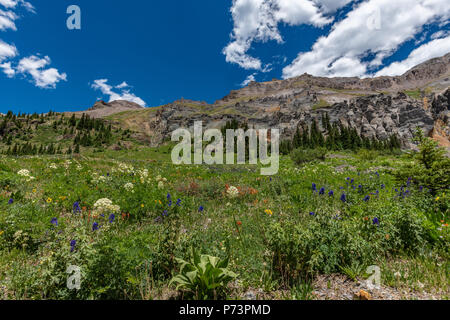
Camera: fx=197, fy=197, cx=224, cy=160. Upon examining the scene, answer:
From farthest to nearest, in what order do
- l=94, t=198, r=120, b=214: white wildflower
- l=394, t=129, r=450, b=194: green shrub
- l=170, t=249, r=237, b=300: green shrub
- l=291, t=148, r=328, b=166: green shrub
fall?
l=291, t=148, r=328, b=166: green shrub, l=394, t=129, r=450, b=194: green shrub, l=94, t=198, r=120, b=214: white wildflower, l=170, t=249, r=237, b=300: green shrub

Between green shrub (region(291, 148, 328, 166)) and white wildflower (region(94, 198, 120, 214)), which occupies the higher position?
green shrub (region(291, 148, 328, 166))

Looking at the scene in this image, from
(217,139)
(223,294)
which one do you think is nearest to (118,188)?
(223,294)

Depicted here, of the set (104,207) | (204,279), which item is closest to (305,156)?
(104,207)

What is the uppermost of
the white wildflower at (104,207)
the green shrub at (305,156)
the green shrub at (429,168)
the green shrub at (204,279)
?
the green shrub at (305,156)

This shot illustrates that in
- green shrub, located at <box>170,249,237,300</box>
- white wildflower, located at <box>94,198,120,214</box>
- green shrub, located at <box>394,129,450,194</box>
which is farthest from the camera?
green shrub, located at <box>394,129,450,194</box>

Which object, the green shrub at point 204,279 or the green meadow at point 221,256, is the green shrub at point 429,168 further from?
the green shrub at point 204,279

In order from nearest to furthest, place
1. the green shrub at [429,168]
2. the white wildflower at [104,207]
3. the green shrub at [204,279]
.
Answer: the green shrub at [204,279] < the white wildflower at [104,207] < the green shrub at [429,168]

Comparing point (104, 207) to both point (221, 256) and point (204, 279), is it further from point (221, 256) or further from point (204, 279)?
point (204, 279)

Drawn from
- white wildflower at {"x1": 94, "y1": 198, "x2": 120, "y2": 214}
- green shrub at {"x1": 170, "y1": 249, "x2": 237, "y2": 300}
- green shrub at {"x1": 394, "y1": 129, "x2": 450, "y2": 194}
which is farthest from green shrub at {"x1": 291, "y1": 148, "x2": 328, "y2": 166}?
green shrub at {"x1": 170, "y1": 249, "x2": 237, "y2": 300}

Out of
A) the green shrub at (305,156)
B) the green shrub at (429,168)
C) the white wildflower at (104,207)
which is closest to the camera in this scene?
the white wildflower at (104,207)

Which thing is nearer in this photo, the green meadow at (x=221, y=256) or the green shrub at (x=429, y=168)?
the green meadow at (x=221, y=256)

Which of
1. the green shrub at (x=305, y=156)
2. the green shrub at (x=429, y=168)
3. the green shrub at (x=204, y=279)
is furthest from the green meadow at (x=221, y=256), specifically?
the green shrub at (x=305, y=156)

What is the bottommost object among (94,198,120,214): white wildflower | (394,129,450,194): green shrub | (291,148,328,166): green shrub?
(94,198,120,214): white wildflower

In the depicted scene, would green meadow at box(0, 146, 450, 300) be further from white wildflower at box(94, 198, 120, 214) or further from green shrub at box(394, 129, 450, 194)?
green shrub at box(394, 129, 450, 194)
